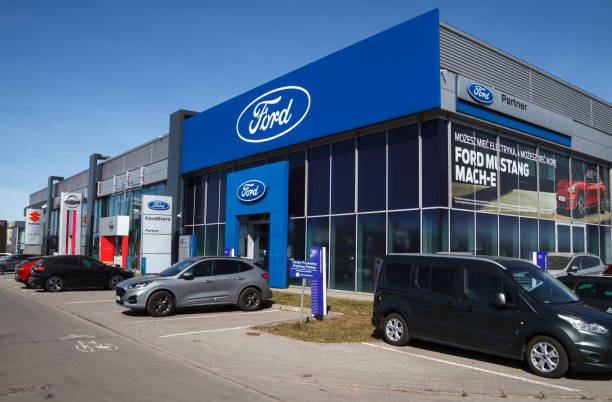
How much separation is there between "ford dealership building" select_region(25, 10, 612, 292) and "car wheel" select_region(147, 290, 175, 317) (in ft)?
26.4

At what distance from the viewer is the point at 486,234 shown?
18.7 metres

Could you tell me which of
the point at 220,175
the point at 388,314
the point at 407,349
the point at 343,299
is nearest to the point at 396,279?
the point at 388,314

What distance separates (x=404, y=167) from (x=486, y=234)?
395 centimetres

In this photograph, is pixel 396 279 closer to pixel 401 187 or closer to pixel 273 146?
pixel 401 187

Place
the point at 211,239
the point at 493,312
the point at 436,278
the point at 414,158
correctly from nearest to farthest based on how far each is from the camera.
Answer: the point at 493,312 → the point at 436,278 → the point at 414,158 → the point at 211,239

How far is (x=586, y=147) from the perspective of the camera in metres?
24.0

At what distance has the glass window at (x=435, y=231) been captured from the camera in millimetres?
17047

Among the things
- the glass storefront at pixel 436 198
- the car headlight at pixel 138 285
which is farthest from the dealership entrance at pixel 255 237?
the car headlight at pixel 138 285

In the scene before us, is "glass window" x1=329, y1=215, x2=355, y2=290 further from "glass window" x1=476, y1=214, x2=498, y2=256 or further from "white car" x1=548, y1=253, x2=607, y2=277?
"white car" x1=548, y1=253, x2=607, y2=277

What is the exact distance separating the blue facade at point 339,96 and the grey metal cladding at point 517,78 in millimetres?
986

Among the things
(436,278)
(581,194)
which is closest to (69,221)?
(581,194)

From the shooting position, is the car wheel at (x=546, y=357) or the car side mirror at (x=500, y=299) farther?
the car side mirror at (x=500, y=299)

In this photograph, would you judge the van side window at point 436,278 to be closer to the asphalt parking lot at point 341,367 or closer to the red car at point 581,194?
the asphalt parking lot at point 341,367

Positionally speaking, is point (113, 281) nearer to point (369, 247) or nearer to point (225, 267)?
point (225, 267)
